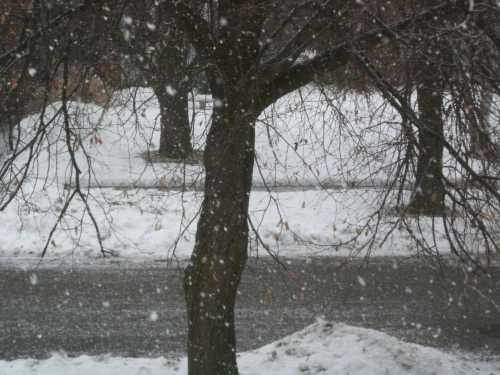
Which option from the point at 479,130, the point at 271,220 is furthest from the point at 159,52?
the point at 271,220

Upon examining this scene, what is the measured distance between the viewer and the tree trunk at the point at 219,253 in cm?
468

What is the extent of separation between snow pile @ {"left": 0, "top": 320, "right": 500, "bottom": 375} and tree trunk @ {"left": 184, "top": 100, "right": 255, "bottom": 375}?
1.08m

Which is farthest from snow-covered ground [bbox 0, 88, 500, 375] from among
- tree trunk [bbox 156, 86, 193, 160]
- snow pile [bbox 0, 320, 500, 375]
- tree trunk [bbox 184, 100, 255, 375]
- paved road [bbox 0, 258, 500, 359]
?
paved road [bbox 0, 258, 500, 359]

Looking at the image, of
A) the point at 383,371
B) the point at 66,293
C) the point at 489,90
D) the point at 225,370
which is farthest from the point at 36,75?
the point at 66,293

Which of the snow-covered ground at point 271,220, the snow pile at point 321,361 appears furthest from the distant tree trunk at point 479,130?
the snow pile at point 321,361

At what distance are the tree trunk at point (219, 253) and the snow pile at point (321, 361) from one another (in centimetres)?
108

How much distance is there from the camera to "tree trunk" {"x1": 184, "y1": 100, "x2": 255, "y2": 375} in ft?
15.4

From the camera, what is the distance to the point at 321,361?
19.7ft

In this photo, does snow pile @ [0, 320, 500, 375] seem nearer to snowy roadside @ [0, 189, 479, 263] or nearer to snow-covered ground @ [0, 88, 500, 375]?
snow-covered ground @ [0, 88, 500, 375]

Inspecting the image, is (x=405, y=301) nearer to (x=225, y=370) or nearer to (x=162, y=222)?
(x=225, y=370)

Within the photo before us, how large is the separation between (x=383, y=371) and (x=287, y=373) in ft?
2.84

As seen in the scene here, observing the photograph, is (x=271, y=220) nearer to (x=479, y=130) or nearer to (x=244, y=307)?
(x=244, y=307)

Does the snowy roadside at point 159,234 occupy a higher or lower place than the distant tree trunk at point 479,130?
lower

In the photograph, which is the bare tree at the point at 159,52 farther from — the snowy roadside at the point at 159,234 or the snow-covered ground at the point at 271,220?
the snowy roadside at the point at 159,234
